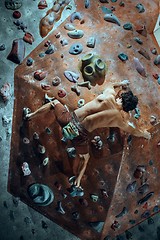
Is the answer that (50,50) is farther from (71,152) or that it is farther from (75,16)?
(71,152)

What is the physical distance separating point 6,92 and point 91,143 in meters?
1.14

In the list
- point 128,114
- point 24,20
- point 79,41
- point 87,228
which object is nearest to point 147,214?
point 87,228

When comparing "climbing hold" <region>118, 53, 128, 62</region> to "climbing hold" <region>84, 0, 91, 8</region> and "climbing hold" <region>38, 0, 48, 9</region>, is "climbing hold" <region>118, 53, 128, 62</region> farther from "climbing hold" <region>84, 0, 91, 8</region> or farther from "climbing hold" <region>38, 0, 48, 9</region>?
"climbing hold" <region>38, 0, 48, 9</region>

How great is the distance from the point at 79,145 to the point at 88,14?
64.7 inches

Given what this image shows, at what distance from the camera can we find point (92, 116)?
7.61 meters

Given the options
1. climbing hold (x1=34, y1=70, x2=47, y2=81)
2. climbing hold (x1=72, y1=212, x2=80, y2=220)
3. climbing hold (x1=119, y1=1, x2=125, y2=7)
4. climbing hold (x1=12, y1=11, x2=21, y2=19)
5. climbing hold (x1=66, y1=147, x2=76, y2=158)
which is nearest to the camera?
climbing hold (x1=66, y1=147, x2=76, y2=158)

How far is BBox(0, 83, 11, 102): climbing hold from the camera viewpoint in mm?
8072

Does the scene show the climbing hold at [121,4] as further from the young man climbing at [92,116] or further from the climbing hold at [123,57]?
the young man climbing at [92,116]

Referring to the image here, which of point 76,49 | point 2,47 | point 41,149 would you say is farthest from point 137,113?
point 2,47

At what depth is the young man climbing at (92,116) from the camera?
24.8 ft

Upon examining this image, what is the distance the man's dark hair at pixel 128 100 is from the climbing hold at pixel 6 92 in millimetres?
1378

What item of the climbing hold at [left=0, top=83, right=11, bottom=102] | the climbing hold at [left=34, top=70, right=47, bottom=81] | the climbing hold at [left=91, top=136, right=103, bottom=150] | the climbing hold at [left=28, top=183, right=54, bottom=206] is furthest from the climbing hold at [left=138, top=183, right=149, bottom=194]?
the climbing hold at [left=0, top=83, right=11, bottom=102]

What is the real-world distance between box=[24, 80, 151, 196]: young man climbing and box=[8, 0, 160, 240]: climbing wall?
11 centimetres

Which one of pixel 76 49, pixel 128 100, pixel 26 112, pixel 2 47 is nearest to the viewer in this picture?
pixel 128 100
